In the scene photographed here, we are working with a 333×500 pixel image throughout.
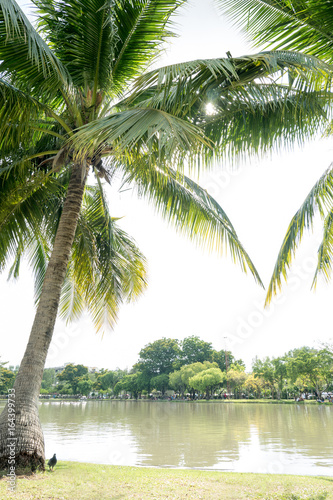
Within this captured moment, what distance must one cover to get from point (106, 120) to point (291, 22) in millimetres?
2528

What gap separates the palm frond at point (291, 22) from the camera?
3853 mm

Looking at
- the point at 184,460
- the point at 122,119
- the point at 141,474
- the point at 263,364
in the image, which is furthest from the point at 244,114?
the point at 263,364

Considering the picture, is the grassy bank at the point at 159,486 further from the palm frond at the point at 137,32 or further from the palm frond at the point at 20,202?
the palm frond at the point at 137,32

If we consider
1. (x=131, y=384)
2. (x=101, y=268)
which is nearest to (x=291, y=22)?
(x=101, y=268)

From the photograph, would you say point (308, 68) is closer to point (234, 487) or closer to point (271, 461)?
point (234, 487)

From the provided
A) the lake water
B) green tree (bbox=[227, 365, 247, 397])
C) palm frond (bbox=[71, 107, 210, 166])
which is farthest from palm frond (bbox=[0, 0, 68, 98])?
green tree (bbox=[227, 365, 247, 397])

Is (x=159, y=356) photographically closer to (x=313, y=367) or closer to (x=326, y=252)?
(x=313, y=367)

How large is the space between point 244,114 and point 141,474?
5696mm

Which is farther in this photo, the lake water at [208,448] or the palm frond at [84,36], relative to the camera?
the lake water at [208,448]

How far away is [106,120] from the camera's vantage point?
3.54 meters

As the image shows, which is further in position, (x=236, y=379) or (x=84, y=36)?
(x=236, y=379)

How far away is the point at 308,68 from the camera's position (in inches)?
133

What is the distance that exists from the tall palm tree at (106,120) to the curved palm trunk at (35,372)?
0.02 meters

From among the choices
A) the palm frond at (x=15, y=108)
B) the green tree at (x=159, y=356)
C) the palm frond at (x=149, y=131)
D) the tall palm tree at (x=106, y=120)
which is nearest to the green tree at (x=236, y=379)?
the green tree at (x=159, y=356)
